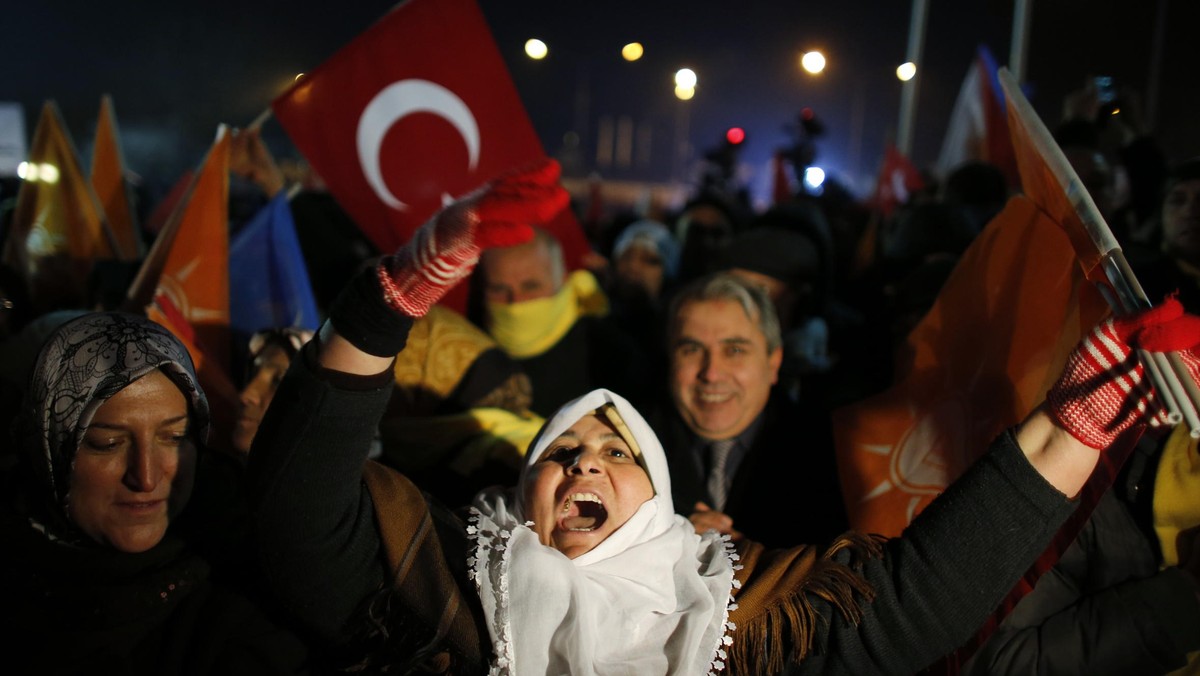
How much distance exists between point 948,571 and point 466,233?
3.71ft

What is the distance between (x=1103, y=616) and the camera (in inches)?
80.8

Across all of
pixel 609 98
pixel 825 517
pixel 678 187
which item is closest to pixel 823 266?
pixel 825 517

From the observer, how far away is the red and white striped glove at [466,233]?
1518 mm

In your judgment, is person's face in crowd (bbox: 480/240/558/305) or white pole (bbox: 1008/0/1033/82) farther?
white pole (bbox: 1008/0/1033/82)

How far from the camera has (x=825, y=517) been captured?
2.77 m

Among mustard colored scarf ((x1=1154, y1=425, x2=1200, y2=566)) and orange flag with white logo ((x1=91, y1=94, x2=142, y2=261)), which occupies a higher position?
orange flag with white logo ((x1=91, y1=94, x2=142, y2=261))

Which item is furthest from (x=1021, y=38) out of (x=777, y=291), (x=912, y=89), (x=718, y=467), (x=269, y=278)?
(x=269, y=278)

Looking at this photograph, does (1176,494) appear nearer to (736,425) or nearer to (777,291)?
(736,425)

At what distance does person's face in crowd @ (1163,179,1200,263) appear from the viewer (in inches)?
116

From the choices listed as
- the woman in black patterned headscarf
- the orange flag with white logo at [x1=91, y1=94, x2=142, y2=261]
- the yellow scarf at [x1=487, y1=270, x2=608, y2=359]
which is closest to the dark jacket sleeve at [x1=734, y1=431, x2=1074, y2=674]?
the woman in black patterned headscarf

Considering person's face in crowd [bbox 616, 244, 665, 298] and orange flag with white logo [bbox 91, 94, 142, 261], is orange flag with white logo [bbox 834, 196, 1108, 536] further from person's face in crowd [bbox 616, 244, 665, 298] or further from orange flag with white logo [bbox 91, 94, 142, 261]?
orange flag with white logo [bbox 91, 94, 142, 261]

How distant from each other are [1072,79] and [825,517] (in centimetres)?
755

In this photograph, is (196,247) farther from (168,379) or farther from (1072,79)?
(1072,79)

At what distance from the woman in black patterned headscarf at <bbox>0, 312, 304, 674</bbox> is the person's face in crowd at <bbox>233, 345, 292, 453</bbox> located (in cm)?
65
